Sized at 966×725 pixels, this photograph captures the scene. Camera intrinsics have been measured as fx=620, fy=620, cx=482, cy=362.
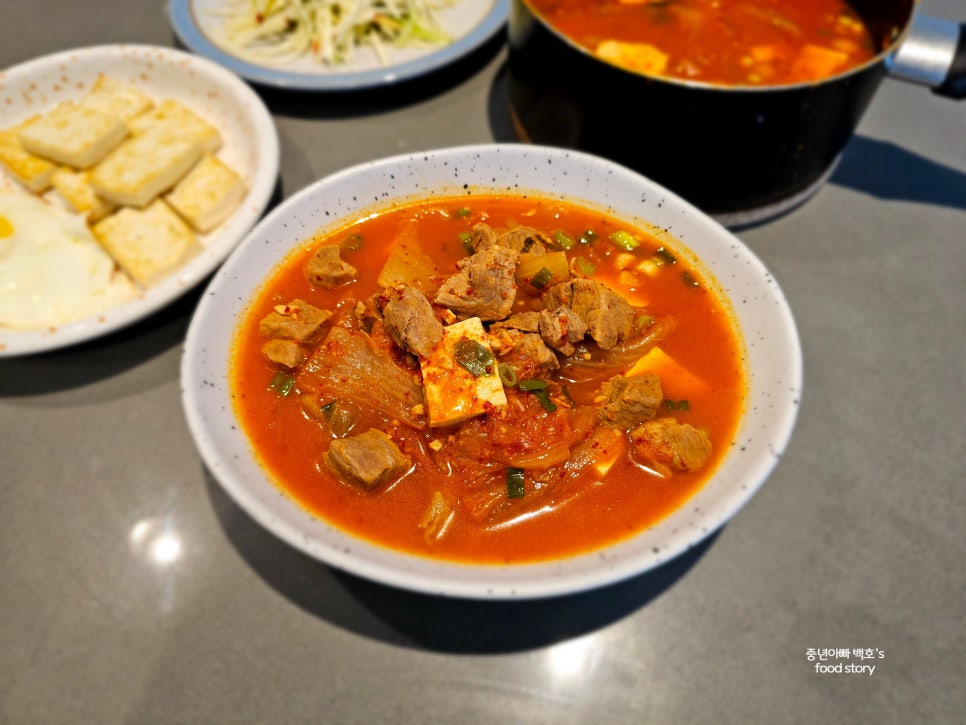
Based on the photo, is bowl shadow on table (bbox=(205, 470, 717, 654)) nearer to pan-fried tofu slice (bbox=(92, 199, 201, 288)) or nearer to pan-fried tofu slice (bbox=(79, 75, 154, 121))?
pan-fried tofu slice (bbox=(92, 199, 201, 288))

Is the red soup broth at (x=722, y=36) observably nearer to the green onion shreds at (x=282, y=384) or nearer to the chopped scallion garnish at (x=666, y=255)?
the chopped scallion garnish at (x=666, y=255)

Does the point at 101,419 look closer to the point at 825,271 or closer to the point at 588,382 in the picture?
the point at 588,382

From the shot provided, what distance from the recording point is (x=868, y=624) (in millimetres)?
2197

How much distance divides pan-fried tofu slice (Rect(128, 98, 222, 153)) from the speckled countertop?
0.98 meters

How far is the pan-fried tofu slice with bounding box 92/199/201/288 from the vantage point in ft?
9.20

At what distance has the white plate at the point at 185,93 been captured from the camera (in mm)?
3045

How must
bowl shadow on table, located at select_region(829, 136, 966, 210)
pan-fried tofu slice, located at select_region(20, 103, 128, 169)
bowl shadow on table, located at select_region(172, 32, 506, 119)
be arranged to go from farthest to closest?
bowl shadow on table, located at select_region(172, 32, 506, 119)
bowl shadow on table, located at select_region(829, 136, 966, 210)
pan-fried tofu slice, located at select_region(20, 103, 128, 169)

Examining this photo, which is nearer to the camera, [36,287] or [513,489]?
[513,489]

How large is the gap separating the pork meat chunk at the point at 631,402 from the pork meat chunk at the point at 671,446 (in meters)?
0.05

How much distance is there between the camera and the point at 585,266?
2.50 metres

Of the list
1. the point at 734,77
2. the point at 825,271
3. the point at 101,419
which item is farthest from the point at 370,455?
the point at 734,77

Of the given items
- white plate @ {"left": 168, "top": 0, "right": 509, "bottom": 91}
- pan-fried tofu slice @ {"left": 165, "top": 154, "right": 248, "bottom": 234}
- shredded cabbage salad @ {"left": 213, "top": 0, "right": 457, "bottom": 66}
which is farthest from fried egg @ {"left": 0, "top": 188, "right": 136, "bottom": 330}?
shredded cabbage salad @ {"left": 213, "top": 0, "right": 457, "bottom": 66}

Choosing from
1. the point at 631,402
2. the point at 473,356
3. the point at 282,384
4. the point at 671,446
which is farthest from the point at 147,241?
the point at 671,446

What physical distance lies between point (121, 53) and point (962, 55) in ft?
14.2
